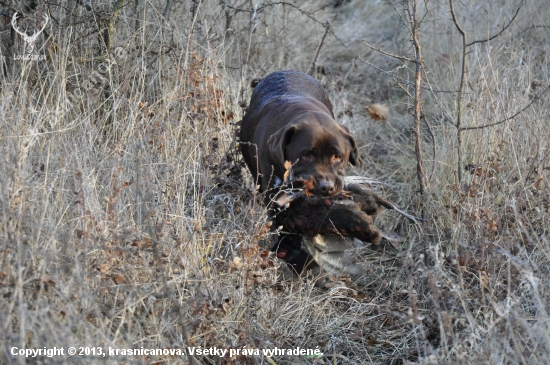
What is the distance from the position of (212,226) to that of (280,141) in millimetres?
817

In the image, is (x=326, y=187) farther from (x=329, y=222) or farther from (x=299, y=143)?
(x=299, y=143)

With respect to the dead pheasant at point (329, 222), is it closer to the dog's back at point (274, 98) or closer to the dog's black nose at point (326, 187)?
the dog's black nose at point (326, 187)

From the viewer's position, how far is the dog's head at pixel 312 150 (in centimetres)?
440

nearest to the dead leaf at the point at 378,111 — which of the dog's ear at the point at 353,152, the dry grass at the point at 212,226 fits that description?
the dry grass at the point at 212,226

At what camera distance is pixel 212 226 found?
4.76 m

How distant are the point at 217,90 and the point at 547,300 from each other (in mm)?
3284

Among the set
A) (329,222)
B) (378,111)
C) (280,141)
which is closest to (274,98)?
(280,141)

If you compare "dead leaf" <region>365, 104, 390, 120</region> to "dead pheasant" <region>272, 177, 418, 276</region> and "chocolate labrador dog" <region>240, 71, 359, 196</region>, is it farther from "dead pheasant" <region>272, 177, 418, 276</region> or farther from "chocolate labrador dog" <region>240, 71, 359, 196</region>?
"dead pheasant" <region>272, 177, 418, 276</region>

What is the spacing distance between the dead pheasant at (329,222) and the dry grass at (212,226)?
0.16 meters

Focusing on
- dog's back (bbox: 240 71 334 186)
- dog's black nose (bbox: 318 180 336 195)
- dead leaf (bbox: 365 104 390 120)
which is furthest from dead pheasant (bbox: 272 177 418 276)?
dead leaf (bbox: 365 104 390 120)

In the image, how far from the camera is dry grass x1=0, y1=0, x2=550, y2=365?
3.13m

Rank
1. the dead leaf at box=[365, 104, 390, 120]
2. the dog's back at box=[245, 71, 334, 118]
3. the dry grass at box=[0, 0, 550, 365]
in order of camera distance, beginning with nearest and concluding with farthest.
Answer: the dry grass at box=[0, 0, 550, 365], the dog's back at box=[245, 71, 334, 118], the dead leaf at box=[365, 104, 390, 120]

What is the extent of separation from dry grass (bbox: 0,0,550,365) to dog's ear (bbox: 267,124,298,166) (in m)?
0.42

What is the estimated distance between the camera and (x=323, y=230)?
433cm
